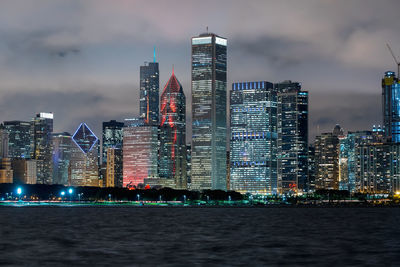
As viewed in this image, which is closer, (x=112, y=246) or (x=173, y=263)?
(x=173, y=263)

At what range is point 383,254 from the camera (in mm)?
82000

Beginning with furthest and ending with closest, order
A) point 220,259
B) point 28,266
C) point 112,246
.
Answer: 1. point 112,246
2. point 220,259
3. point 28,266

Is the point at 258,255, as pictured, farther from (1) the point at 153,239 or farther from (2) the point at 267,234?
(2) the point at 267,234

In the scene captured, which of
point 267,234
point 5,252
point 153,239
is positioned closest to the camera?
point 5,252

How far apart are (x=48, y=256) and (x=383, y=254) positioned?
3891cm

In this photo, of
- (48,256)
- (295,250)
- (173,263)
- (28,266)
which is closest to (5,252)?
(48,256)

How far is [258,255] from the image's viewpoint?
79.2 meters

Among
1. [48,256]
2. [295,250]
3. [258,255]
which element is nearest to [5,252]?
[48,256]

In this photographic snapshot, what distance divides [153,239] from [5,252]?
26.6 m

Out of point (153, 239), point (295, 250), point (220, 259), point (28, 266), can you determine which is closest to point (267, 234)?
point (153, 239)

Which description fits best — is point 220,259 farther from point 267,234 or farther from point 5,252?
point 267,234

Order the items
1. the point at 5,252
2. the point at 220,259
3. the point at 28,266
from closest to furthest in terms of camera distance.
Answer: the point at 28,266 < the point at 220,259 < the point at 5,252

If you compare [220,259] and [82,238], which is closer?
[220,259]

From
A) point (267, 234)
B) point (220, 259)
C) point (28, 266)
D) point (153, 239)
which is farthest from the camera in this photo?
point (267, 234)
